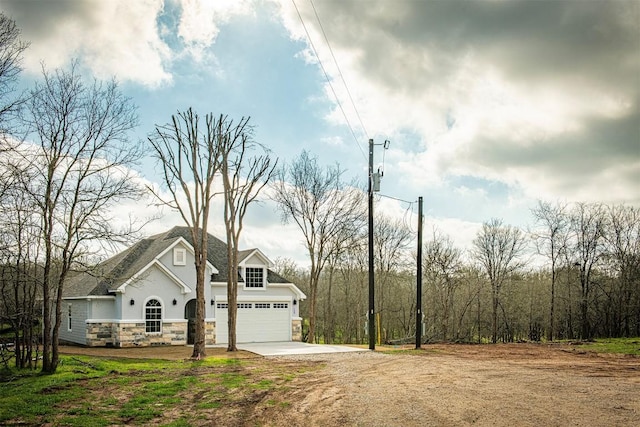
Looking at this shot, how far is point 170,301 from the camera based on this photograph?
85.0 ft

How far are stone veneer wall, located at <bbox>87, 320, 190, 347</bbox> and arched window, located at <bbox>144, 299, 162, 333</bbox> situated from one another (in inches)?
9.8

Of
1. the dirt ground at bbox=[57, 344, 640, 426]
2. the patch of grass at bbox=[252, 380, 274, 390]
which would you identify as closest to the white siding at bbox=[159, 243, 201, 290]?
the dirt ground at bbox=[57, 344, 640, 426]

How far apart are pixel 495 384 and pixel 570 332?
1195 inches

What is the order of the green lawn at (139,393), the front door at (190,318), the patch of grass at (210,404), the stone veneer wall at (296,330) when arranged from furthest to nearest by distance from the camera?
the stone veneer wall at (296,330)
the front door at (190,318)
the patch of grass at (210,404)
the green lawn at (139,393)

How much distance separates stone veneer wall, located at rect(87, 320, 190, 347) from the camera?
2455 cm

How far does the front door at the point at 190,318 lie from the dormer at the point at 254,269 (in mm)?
2841

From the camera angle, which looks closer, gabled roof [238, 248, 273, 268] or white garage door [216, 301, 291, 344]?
white garage door [216, 301, 291, 344]

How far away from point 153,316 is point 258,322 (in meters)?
5.17

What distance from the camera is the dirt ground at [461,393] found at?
9211 millimetres

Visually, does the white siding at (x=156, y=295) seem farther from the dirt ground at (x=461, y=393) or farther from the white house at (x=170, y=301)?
the dirt ground at (x=461, y=393)

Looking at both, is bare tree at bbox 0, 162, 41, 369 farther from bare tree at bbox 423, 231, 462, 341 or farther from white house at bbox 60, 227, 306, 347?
bare tree at bbox 423, 231, 462, 341

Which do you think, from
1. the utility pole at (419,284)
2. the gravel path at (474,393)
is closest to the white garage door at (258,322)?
the utility pole at (419,284)

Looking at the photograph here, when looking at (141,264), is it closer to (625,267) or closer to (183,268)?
(183,268)

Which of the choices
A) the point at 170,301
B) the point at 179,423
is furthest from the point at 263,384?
the point at 170,301
